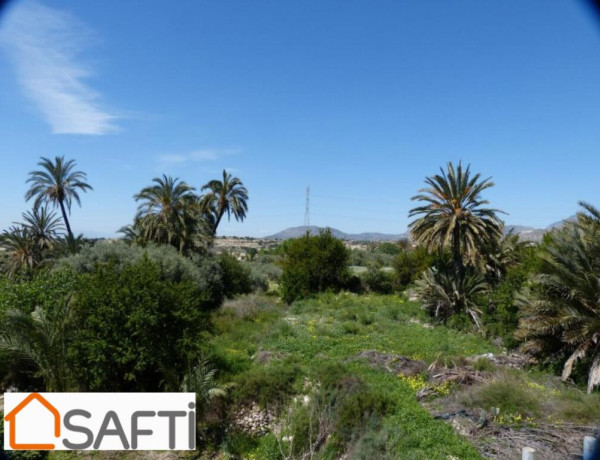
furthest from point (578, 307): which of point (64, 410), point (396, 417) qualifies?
point (64, 410)

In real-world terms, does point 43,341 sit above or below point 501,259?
below

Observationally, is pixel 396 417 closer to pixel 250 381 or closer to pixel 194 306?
pixel 250 381

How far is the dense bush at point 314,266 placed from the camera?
28766 mm

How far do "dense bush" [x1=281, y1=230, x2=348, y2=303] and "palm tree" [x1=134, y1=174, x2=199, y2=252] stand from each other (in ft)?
25.4

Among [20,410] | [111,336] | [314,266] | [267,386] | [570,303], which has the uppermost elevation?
[314,266]

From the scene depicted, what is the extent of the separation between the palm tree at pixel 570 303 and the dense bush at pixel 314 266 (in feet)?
56.9

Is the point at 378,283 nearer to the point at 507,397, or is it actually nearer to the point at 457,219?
the point at 457,219

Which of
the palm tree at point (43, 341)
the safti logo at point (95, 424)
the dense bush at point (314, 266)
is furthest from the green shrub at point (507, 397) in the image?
the dense bush at point (314, 266)

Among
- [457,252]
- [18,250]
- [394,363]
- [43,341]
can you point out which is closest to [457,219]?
[457,252]

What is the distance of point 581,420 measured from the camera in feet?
27.6

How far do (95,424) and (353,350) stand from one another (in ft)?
28.2

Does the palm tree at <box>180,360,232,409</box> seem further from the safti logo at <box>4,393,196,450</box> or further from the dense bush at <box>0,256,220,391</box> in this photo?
the safti logo at <box>4,393,196,450</box>

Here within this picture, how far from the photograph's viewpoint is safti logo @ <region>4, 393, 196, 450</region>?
28.5 feet

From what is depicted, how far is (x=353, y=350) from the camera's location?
14445 millimetres
